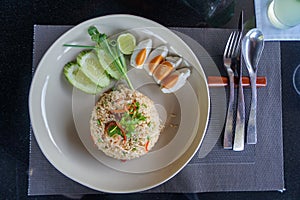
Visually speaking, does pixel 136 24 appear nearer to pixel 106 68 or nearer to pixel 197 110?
pixel 106 68

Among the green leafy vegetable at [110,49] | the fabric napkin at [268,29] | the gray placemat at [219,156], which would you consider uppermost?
the fabric napkin at [268,29]

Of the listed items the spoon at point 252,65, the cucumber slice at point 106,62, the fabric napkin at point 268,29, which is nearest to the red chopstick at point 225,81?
the spoon at point 252,65

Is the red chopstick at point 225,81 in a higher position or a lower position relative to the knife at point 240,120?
higher

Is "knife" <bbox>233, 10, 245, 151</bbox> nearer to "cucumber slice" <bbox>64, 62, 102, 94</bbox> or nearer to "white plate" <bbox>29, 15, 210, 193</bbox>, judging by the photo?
"white plate" <bbox>29, 15, 210, 193</bbox>

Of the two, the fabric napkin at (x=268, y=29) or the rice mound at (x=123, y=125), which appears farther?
the fabric napkin at (x=268, y=29)

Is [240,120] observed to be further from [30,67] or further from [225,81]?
[30,67]

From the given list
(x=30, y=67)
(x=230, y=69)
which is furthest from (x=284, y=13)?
(x=30, y=67)

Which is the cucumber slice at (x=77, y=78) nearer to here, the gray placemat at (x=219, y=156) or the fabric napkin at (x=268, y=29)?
the gray placemat at (x=219, y=156)
